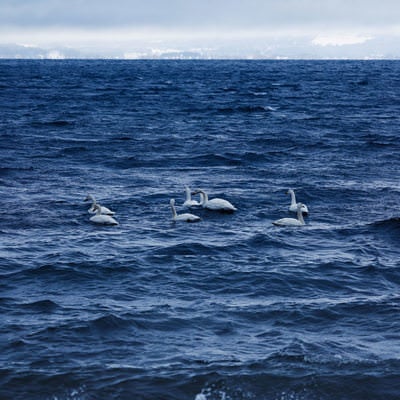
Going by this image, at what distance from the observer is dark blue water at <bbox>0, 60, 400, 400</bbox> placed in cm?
1179

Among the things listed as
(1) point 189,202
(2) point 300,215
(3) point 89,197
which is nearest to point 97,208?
(3) point 89,197

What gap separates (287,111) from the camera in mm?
54875

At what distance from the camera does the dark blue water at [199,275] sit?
11789 mm

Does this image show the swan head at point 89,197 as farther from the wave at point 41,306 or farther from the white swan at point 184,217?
the wave at point 41,306

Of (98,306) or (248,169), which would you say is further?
(248,169)

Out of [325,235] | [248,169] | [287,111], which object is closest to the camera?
[325,235]

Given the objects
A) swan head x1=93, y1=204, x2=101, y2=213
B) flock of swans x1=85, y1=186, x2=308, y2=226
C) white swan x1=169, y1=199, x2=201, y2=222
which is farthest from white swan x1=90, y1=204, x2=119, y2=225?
white swan x1=169, y1=199, x2=201, y2=222

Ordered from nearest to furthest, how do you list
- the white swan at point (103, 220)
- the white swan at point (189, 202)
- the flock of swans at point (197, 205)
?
the white swan at point (103, 220), the flock of swans at point (197, 205), the white swan at point (189, 202)

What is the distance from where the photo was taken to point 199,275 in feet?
54.7

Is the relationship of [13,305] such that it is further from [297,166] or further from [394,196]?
[297,166]

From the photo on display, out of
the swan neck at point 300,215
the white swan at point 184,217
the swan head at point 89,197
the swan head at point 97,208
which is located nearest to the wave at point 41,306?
the swan head at point 97,208

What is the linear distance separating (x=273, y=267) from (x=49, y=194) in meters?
9.96

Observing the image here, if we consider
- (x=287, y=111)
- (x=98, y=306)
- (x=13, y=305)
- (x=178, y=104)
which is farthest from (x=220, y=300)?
(x=178, y=104)

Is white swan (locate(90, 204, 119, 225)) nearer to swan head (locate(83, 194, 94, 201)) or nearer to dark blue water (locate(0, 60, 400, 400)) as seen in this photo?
dark blue water (locate(0, 60, 400, 400))
